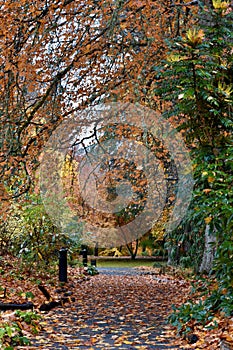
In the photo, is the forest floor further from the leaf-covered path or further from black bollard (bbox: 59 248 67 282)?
black bollard (bbox: 59 248 67 282)

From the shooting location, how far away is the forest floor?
412cm

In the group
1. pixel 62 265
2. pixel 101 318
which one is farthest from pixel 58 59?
pixel 62 265

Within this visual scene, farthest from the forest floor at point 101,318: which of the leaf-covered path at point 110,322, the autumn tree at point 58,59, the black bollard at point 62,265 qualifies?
the autumn tree at point 58,59

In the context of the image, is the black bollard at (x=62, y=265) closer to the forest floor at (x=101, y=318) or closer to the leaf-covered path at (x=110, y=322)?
the forest floor at (x=101, y=318)

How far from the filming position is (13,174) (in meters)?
6.00

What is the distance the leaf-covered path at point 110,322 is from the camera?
4.19m

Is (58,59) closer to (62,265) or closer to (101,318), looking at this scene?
(101,318)

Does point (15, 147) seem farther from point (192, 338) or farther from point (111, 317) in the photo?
point (192, 338)

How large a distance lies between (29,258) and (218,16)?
578 cm

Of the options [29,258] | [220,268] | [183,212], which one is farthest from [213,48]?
[29,258]

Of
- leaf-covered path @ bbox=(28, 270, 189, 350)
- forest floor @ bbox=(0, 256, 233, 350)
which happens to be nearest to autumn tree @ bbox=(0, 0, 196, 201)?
forest floor @ bbox=(0, 256, 233, 350)

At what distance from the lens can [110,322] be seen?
5363 mm

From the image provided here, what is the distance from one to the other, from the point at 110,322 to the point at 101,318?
13.2 inches

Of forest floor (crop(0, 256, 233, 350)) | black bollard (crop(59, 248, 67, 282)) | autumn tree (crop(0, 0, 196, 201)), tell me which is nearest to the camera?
forest floor (crop(0, 256, 233, 350))
